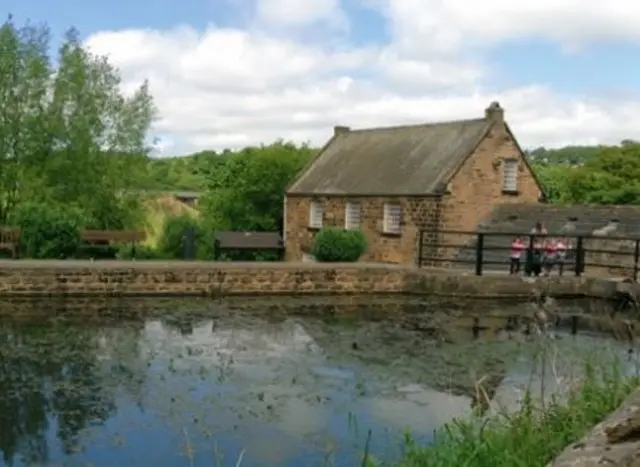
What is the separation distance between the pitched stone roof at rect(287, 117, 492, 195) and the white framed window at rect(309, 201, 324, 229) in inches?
22.2

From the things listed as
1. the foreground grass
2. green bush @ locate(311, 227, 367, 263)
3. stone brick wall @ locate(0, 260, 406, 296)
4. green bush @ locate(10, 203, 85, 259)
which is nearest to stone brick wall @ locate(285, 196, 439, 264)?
green bush @ locate(311, 227, 367, 263)

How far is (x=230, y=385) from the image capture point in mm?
9805

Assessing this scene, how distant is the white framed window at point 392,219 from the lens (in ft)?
91.9

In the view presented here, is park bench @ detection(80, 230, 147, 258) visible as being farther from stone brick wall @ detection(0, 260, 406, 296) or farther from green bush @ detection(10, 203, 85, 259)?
stone brick wall @ detection(0, 260, 406, 296)

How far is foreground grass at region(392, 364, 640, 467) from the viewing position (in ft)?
16.7

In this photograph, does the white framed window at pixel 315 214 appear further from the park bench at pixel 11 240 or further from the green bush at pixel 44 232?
the park bench at pixel 11 240

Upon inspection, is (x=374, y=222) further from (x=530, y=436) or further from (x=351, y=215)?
(x=530, y=436)

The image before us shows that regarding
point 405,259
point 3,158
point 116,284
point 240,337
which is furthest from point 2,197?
point 240,337

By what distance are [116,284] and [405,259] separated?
1236cm

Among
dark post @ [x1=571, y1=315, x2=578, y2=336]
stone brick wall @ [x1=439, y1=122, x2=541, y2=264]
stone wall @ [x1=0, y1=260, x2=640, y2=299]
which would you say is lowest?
dark post @ [x1=571, y1=315, x2=578, y2=336]

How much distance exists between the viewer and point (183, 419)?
8.21 metres

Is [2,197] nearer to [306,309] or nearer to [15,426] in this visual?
[306,309]

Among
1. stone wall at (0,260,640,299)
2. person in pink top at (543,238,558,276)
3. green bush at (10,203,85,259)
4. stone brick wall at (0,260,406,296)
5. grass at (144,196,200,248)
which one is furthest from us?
grass at (144,196,200,248)

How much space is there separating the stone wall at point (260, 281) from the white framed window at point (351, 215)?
9722mm
